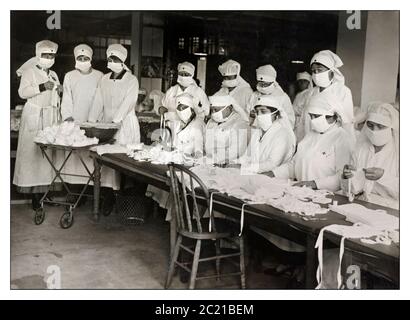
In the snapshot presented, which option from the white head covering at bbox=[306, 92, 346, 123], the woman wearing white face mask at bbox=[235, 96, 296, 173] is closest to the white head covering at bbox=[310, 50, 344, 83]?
the woman wearing white face mask at bbox=[235, 96, 296, 173]

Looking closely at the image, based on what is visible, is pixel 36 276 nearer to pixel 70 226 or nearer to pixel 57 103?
pixel 70 226

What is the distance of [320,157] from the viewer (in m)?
3.68

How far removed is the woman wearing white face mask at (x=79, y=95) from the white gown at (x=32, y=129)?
23cm

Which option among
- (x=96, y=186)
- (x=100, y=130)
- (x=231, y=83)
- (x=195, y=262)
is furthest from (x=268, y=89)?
(x=195, y=262)

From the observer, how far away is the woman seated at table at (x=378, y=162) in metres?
3.13

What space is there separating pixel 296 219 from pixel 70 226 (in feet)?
9.16

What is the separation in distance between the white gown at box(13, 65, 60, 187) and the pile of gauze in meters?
0.48

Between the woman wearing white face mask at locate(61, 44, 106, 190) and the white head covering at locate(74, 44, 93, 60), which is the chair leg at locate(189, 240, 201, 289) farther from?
the white head covering at locate(74, 44, 93, 60)

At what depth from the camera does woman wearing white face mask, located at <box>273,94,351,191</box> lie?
3496 millimetres

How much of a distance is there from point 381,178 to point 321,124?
566 millimetres

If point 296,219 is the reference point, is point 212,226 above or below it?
below
